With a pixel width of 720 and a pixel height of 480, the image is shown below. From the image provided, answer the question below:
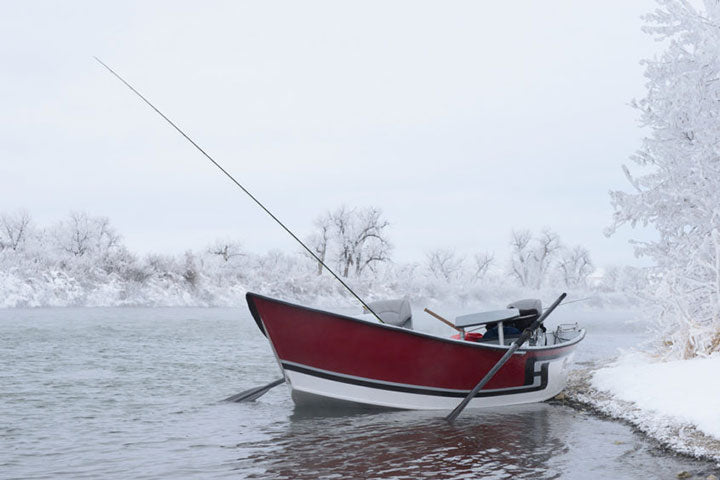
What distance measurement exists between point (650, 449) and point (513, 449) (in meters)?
1.59

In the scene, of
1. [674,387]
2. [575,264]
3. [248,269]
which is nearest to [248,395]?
[674,387]

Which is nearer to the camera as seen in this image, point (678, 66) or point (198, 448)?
point (198, 448)

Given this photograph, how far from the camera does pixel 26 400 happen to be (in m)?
10.5

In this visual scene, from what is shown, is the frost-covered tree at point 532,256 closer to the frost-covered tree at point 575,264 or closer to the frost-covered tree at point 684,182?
the frost-covered tree at point 575,264

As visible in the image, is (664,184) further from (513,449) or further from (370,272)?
(370,272)

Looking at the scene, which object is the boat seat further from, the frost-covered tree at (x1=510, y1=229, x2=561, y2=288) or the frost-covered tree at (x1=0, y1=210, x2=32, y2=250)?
the frost-covered tree at (x1=510, y1=229, x2=561, y2=288)

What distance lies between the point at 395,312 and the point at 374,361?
74.2 inches

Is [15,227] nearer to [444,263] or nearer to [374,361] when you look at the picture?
[444,263]

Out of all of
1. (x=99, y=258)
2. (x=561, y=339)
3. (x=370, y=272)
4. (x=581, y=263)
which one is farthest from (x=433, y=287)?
(x=561, y=339)

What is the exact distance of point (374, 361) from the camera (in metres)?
9.59

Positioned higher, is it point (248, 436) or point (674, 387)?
point (674, 387)

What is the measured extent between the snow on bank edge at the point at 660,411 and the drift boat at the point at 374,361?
4.70ft

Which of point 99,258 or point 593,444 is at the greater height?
point 99,258

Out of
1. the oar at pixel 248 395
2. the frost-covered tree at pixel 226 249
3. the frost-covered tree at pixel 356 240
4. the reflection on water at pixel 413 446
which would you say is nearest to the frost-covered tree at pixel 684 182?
the reflection on water at pixel 413 446
